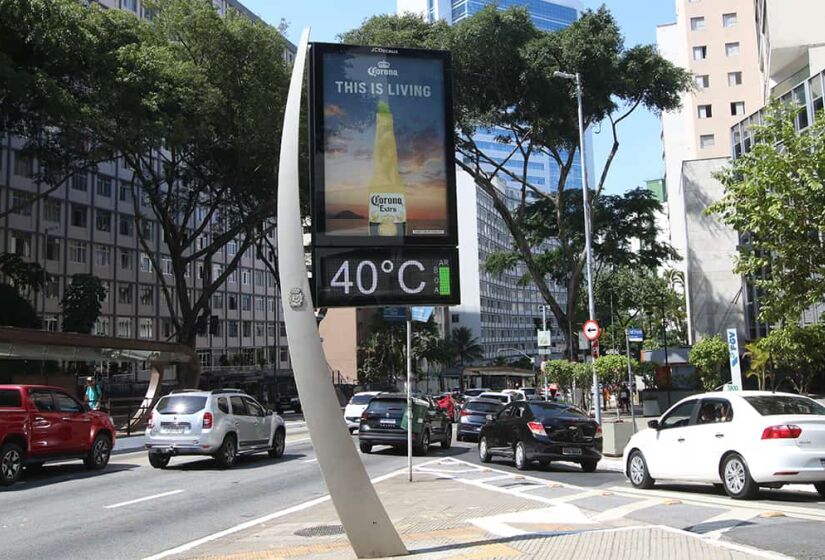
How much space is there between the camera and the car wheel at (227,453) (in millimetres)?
17859

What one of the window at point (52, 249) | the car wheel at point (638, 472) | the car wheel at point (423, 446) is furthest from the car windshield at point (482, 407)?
the window at point (52, 249)

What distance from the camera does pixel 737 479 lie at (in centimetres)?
1145

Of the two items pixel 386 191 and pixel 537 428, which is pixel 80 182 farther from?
pixel 386 191

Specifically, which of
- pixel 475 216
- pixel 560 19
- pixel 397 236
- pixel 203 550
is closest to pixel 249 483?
pixel 203 550

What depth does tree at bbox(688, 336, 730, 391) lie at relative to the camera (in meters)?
27.9

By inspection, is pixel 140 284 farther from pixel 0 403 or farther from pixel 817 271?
pixel 817 271

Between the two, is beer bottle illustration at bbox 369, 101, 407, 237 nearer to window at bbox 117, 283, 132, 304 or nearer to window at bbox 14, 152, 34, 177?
window at bbox 14, 152, 34, 177

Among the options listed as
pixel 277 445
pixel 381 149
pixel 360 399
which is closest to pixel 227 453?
pixel 277 445

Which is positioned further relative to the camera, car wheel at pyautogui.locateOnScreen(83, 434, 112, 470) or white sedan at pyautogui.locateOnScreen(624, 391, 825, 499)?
car wheel at pyautogui.locateOnScreen(83, 434, 112, 470)

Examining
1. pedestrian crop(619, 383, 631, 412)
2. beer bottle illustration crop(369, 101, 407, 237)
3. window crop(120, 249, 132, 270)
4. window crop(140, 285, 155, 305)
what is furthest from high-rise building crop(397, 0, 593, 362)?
beer bottle illustration crop(369, 101, 407, 237)

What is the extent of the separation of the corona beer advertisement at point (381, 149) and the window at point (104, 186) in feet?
177

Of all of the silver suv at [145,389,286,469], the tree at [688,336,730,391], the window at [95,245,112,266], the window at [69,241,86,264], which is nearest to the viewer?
the silver suv at [145,389,286,469]

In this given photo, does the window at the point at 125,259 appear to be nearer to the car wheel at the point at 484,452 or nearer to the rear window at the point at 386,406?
the rear window at the point at 386,406

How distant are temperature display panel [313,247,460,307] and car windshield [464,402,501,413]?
19.4m
